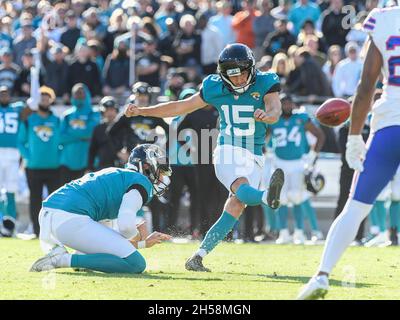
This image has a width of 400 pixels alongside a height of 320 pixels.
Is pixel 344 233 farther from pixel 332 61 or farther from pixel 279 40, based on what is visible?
pixel 279 40

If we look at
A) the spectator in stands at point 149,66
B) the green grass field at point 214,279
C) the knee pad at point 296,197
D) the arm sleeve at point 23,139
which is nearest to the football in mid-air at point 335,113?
the green grass field at point 214,279

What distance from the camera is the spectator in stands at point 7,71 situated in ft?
55.3

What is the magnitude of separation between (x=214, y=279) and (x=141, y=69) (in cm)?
872

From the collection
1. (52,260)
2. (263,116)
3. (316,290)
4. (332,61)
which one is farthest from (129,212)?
(332,61)

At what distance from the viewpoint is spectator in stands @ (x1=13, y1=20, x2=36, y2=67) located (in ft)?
58.2

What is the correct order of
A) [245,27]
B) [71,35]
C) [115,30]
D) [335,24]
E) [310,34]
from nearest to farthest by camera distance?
1. [310,34]
2. [335,24]
3. [245,27]
4. [115,30]
5. [71,35]

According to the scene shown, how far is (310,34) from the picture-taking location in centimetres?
1648

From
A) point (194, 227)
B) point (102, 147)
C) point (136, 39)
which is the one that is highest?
point (136, 39)

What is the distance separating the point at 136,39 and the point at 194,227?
4.11 meters

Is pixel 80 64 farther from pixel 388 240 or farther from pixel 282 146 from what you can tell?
pixel 388 240

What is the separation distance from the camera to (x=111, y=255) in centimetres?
777

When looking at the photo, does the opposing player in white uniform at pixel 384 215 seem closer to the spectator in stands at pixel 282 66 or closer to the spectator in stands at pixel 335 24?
the spectator in stands at pixel 282 66

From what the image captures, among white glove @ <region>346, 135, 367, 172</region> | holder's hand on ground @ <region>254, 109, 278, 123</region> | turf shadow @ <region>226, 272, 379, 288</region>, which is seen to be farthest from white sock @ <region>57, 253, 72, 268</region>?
white glove @ <region>346, 135, 367, 172</region>
